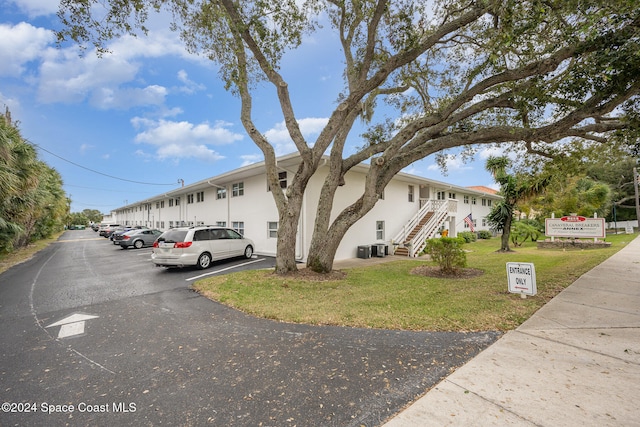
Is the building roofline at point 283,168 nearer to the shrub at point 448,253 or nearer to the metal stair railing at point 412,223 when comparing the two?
the metal stair railing at point 412,223

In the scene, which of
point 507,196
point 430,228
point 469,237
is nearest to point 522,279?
point 430,228

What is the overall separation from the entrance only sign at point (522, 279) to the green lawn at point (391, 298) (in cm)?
20

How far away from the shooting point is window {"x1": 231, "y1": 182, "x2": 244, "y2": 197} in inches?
614

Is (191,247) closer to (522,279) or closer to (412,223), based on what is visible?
(522,279)

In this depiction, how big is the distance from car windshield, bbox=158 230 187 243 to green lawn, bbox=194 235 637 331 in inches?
113

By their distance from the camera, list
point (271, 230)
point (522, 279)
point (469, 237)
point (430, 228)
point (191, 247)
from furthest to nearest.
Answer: point (469, 237)
point (430, 228)
point (271, 230)
point (191, 247)
point (522, 279)

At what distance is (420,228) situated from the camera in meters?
16.1

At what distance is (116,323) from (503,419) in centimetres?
574

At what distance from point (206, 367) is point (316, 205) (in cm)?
939

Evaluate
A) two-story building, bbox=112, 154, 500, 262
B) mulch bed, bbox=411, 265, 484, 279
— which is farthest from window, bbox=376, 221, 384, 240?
mulch bed, bbox=411, 265, 484, 279

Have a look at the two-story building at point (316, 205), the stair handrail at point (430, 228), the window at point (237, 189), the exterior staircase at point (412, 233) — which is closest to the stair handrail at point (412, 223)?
the two-story building at point (316, 205)

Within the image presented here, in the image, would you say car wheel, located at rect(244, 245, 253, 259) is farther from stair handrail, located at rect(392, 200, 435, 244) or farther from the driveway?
stair handrail, located at rect(392, 200, 435, 244)

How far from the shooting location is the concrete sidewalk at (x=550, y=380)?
233cm

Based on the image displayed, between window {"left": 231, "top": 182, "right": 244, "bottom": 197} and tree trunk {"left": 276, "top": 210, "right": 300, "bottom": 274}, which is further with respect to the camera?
window {"left": 231, "top": 182, "right": 244, "bottom": 197}
